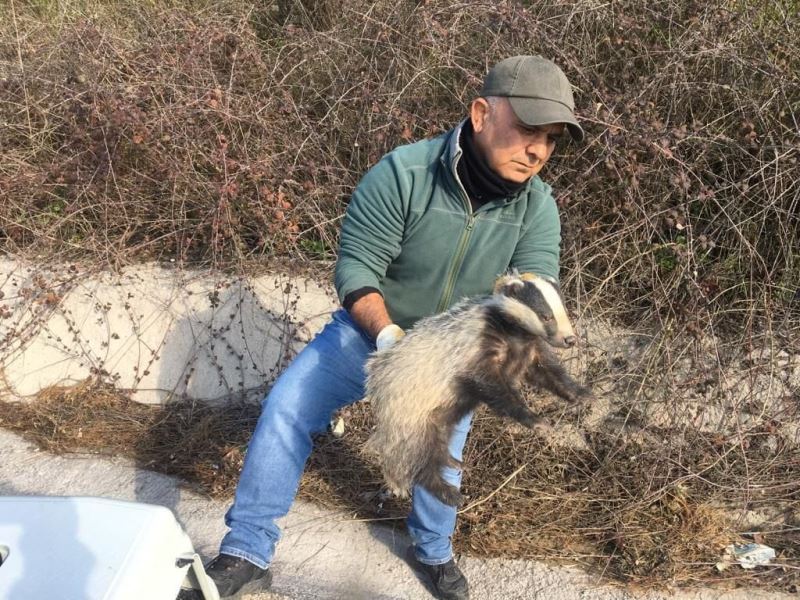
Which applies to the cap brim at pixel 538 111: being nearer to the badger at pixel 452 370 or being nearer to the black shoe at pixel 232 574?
the badger at pixel 452 370

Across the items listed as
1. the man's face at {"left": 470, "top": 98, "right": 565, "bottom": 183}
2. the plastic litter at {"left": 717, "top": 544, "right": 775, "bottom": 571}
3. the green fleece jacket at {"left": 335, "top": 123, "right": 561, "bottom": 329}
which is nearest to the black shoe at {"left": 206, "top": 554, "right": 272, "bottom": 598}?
the green fleece jacket at {"left": 335, "top": 123, "right": 561, "bottom": 329}

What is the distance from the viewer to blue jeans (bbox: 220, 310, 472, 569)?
2.49 m

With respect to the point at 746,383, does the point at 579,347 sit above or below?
above

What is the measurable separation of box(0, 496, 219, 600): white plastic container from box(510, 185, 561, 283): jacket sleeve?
1.71 m

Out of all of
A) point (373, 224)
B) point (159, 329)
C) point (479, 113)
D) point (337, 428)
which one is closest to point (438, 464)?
point (373, 224)

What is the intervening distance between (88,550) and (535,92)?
A: 203cm

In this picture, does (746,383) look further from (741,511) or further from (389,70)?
(389,70)

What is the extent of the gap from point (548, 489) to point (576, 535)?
1.00 ft

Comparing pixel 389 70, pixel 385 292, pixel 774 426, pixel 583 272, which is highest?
pixel 389 70

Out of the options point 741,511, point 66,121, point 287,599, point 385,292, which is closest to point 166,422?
point 287,599

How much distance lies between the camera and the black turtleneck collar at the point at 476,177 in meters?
2.52

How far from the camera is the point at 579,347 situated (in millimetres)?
3695

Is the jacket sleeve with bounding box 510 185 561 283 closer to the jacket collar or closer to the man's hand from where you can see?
the jacket collar

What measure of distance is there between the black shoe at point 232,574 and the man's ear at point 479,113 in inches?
76.6
